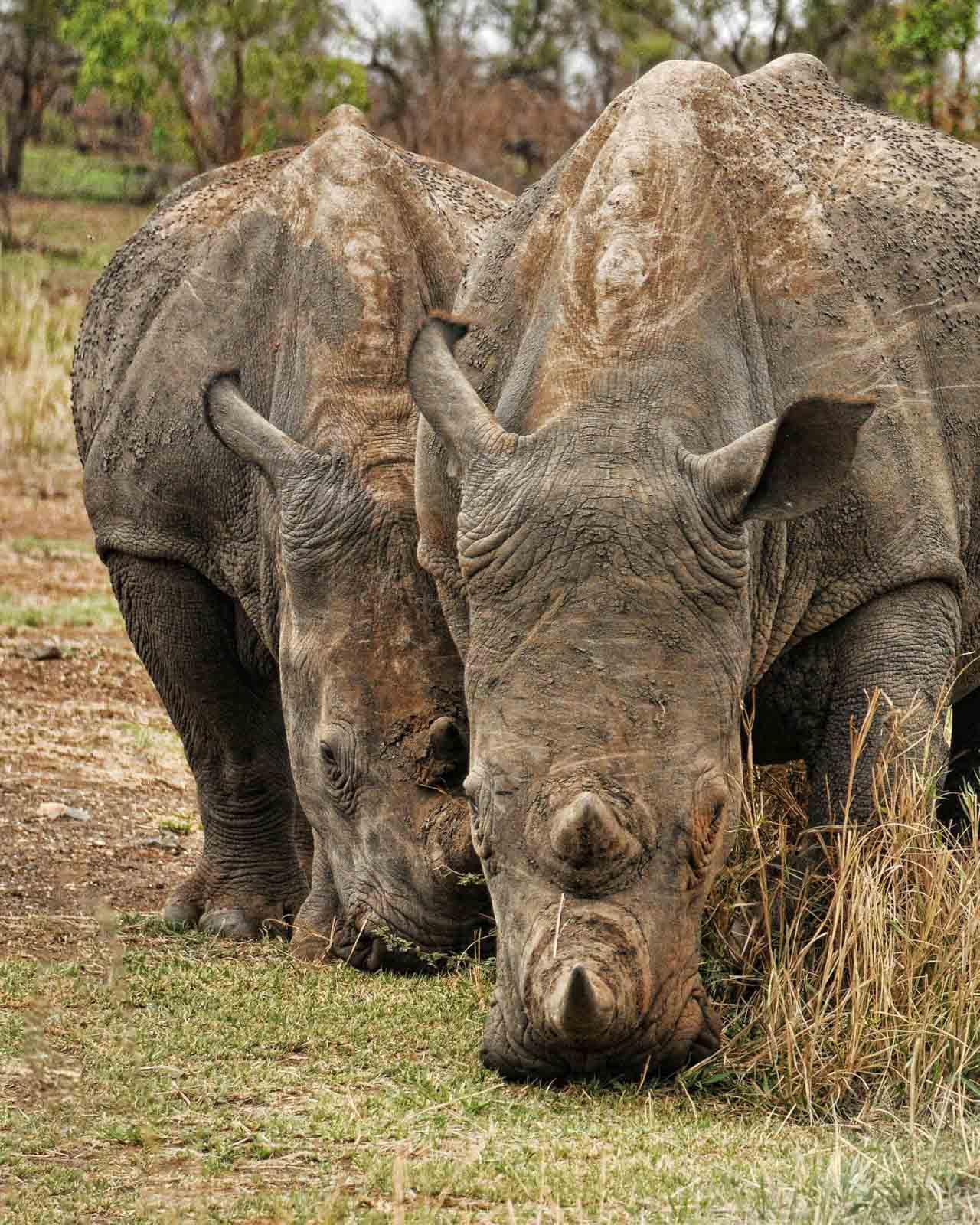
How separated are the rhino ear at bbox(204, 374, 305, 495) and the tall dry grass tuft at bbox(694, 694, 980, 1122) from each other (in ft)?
5.78

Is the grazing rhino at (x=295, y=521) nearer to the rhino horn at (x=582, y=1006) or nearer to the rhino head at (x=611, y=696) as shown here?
the rhino head at (x=611, y=696)

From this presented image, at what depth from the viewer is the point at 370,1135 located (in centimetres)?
471

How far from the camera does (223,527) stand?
7.51 m

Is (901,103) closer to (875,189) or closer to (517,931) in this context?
(875,189)

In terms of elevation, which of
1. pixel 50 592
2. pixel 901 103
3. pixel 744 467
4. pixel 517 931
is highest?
pixel 901 103

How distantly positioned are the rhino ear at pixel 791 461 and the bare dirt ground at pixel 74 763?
224 centimetres

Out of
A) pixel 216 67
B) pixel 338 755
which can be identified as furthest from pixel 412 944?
pixel 216 67

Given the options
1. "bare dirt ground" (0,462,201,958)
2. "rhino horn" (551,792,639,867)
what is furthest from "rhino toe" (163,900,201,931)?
"rhino horn" (551,792,639,867)

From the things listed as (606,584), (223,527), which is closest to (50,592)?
(223,527)

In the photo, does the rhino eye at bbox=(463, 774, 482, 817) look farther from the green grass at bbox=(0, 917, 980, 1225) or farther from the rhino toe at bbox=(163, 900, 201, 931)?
the rhino toe at bbox=(163, 900, 201, 931)

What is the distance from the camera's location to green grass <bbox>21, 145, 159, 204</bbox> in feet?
95.0

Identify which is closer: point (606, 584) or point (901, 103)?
point (606, 584)

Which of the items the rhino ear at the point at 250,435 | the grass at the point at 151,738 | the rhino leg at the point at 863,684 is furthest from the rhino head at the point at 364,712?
the grass at the point at 151,738

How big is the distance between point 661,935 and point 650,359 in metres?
1.38
